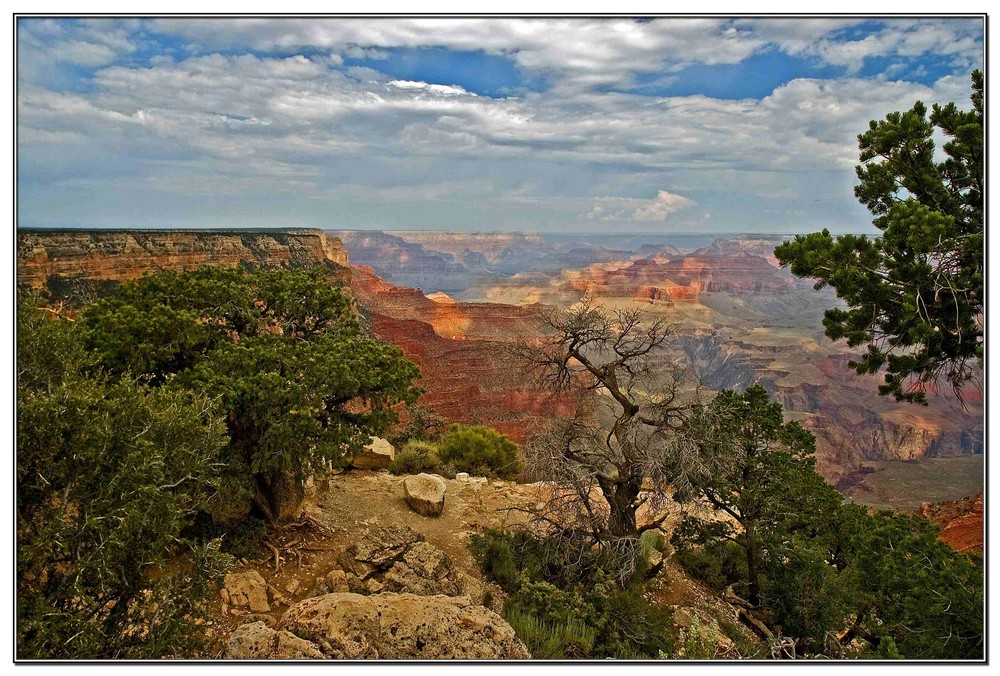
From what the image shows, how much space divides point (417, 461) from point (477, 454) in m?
1.90

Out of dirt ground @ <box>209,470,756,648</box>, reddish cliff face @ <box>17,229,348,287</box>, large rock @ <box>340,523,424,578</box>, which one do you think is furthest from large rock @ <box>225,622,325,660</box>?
reddish cliff face @ <box>17,229,348,287</box>

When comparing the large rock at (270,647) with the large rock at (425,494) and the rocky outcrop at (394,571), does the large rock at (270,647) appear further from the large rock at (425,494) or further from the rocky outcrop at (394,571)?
the large rock at (425,494)

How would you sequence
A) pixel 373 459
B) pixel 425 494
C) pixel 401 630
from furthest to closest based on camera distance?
pixel 373 459, pixel 425 494, pixel 401 630

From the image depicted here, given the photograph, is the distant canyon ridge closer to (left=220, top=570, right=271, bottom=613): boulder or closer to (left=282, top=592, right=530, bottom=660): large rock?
(left=220, top=570, right=271, bottom=613): boulder

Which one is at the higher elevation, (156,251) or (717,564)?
(156,251)

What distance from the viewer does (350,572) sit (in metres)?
8.74

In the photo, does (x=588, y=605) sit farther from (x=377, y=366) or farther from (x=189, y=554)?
(x=189, y=554)

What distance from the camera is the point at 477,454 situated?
52.9ft

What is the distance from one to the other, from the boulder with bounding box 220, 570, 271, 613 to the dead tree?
3.89 meters

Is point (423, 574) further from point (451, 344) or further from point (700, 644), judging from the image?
point (451, 344)

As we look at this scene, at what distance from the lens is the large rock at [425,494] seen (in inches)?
462

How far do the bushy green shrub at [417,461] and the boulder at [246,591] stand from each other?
6.10 metres

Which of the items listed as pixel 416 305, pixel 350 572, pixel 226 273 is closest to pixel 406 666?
pixel 350 572

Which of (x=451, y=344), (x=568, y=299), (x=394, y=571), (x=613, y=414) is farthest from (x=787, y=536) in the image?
(x=451, y=344)
